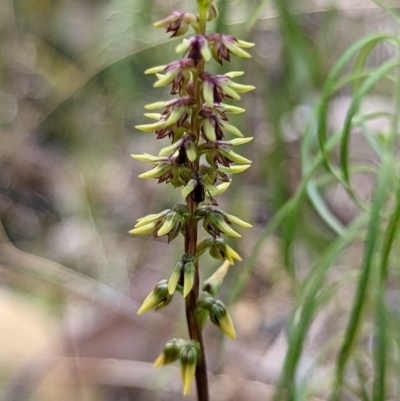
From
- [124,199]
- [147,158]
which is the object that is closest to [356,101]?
[147,158]

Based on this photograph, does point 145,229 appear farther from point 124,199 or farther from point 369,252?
point 124,199

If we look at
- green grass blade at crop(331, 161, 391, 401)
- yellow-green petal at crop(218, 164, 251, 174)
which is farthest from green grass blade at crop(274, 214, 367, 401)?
yellow-green petal at crop(218, 164, 251, 174)

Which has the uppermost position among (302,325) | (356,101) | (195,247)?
(356,101)

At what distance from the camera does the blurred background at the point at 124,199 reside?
1185 mm

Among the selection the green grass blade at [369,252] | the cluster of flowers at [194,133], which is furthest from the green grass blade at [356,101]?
the cluster of flowers at [194,133]

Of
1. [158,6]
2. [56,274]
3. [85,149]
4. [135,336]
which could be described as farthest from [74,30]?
[135,336]

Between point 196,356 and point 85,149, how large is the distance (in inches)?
54.6

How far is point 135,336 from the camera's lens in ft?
4.50

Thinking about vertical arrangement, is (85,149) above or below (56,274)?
above

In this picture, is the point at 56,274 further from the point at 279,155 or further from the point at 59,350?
the point at 279,155

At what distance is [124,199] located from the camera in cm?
186

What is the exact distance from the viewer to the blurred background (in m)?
1.18

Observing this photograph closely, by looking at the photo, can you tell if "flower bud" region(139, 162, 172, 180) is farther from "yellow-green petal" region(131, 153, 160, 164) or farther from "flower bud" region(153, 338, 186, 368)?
"flower bud" region(153, 338, 186, 368)

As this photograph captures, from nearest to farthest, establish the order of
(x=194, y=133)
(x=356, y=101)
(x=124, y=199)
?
(x=194, y=133), (x=356, y=101), (x=124, y=199)
